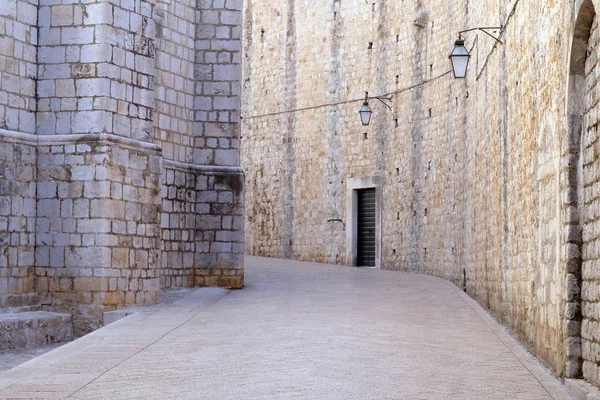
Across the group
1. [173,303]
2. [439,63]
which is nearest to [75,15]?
[173,303]

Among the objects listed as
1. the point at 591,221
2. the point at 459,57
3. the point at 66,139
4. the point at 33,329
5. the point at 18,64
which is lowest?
the point at 33,329

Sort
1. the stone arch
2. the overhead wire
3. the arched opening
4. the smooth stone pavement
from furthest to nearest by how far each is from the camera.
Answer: the overhead wire, the stone arch, the arched opening, the smooth stone pavement

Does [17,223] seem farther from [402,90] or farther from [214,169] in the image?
[402,90]

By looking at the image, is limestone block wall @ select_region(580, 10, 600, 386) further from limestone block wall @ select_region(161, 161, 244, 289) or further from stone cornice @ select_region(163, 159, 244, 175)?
stone cornice @ select_region(163, 159, 244, 175)

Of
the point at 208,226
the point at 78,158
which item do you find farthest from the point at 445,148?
the point at 78,158

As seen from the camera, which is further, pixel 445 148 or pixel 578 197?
pixel 445 148

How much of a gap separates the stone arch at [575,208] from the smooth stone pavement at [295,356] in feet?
1.13

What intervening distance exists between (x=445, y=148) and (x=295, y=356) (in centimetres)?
1133

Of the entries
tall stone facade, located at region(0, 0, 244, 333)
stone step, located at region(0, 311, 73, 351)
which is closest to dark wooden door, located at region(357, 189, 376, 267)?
tall stone facade, located at region(0, 0, 244, 333)

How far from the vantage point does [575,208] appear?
6.66 m

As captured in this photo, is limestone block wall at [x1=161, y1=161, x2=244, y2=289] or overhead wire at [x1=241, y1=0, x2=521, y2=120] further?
limestone block wall at [x1=161, y1=161, x2=244, y2=289]

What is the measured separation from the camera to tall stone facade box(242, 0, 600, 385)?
21.7ft

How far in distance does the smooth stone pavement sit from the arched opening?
14.6 inches

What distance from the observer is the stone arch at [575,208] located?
21.4ft
